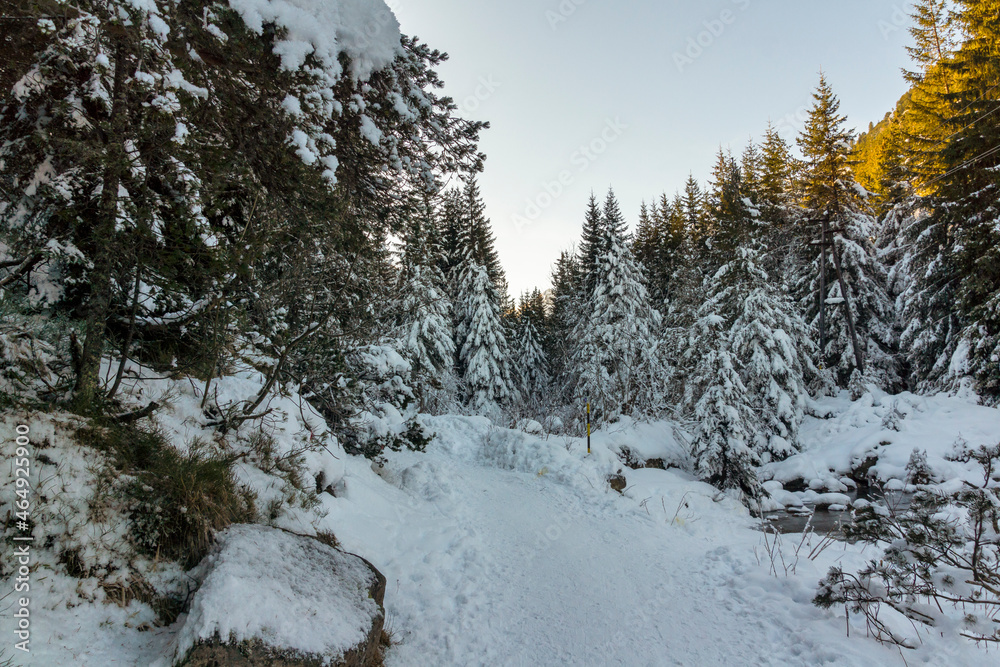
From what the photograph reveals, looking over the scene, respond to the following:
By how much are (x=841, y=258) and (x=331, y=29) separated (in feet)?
82.5

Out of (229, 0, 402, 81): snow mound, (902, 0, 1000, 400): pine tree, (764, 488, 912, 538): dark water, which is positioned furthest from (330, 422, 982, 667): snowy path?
(902, 0, 1000, 400): pine tree

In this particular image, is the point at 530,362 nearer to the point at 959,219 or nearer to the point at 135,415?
the point at 959,219

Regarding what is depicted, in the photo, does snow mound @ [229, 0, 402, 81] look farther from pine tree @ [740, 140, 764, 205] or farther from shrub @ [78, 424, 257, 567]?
pine tree @ [740, 140, 764, 205]

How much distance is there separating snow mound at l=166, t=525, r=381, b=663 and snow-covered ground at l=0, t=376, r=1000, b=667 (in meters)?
0.27

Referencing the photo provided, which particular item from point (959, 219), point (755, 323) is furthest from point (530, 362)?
point (959, 219)

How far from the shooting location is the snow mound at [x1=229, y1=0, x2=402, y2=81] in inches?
168

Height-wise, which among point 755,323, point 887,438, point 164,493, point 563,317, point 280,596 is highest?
point 563,317

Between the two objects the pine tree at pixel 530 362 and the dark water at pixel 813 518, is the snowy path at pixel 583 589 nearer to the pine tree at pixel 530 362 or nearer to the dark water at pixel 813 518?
the dark water at pixel 813 518

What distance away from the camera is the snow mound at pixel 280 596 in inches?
102

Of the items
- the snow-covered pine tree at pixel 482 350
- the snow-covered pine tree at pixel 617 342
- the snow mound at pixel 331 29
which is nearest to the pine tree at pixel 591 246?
the snow-covered pine tree at pixel 617 342

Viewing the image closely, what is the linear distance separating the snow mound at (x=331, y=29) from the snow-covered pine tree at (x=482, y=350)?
18.0 meters

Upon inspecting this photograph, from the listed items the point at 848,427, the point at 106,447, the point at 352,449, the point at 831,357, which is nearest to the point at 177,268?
the point at 106,447

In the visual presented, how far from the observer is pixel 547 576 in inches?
204

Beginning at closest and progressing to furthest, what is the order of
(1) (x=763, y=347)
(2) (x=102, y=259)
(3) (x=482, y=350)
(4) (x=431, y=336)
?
(2) (x=102, y=259), (1) (x=763, y=347), (4) (x=431, y=336), (3) (x=482, y=350)
